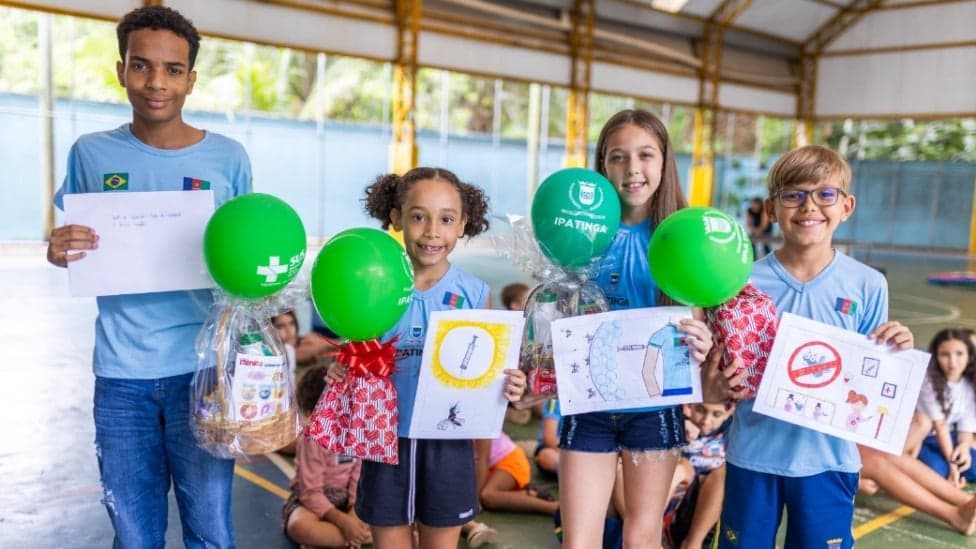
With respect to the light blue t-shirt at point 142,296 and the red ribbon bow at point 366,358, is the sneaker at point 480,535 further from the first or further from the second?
the light blue t-shirt at point 142,296

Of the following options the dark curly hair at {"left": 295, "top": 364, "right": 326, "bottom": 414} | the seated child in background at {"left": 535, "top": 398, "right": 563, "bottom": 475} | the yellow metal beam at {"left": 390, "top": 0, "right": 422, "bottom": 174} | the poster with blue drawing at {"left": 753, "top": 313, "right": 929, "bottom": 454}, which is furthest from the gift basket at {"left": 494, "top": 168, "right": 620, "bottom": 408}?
the yellow metal beam at {"left": 390, "top": 0, "right": 422, "bottom": 174}

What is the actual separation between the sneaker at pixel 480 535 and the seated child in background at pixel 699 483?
77cm

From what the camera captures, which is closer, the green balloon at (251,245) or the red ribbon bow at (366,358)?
the green balloon at (251,245)

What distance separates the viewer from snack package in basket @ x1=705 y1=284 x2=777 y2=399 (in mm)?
2205

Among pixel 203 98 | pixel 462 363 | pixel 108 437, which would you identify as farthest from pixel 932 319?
pixel 203 98

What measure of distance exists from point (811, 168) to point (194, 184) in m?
1.79

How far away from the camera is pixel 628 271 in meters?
2.36

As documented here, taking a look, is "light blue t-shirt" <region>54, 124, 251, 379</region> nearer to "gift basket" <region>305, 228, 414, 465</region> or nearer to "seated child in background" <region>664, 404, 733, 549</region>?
"gift basket" <region>305, 228, 414, 465</region>

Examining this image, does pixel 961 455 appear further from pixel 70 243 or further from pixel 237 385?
pixel 70 243

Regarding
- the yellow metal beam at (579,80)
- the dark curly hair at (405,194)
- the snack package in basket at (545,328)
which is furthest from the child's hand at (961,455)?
the yellow metal beam at (579,80)

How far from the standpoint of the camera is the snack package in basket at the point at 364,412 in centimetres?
219

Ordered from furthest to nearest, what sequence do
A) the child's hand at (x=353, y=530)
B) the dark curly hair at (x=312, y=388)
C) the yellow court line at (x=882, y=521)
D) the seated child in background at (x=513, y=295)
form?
1. the seated child in background at (x=513, y=295)
2. the yellow court line at (x=882, y=521)
3. the dark curly hair at (x=312, y=388)
4. the child's hand at (x=353, y=530)

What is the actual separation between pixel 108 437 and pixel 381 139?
606 inches

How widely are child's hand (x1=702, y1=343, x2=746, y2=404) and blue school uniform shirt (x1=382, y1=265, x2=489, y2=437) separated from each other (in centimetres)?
70
